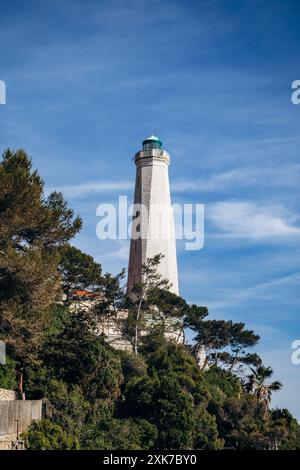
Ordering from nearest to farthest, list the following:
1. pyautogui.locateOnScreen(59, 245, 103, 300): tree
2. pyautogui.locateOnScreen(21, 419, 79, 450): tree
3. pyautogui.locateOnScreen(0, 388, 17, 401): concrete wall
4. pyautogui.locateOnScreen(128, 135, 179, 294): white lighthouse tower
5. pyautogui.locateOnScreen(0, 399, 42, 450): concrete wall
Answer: pyautogui.locateOnScreen(0, 399, 42, 450): concrete wall, pyautogui.locateOnScreen(21, 419, 79, 450): tree, pyautogui.locateOnScreen(0, 388, 17, 401): concrete wall, pyautogui.locateOnScreen(59, 245, 103, 300): tree, pyautogui.locateOnScreen(128, 135, 179, 294): white lighthouse tower

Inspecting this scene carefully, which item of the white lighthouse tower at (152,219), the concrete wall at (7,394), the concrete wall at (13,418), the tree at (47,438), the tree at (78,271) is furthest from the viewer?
the white lighthouse tower at (152,219)

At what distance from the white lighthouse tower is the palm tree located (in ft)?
31.6

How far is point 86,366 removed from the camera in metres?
35.2

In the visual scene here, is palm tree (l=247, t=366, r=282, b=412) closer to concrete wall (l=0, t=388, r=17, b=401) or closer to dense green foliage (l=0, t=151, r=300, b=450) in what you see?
dense green foliage (l=0, t=151, r=300, b=450)

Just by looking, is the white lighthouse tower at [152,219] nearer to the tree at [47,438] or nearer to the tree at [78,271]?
the tree at [78,271]

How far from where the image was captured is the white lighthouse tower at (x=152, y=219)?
58125 mm

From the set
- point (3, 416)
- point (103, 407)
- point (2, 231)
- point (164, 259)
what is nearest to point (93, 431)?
point (103, 407)

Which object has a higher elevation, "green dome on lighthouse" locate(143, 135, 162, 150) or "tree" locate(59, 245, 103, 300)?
"green dome on lighthouse" locate(143, 135, 162, 150)

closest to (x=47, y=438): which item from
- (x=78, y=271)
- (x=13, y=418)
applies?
(x=13, y=418)

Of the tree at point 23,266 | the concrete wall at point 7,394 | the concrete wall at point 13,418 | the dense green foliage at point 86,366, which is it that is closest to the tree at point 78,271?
the dense green foliage at point 86,366

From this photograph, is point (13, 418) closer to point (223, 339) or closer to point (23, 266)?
point (23, 266)

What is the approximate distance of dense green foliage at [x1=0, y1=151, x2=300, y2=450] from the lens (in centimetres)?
3194

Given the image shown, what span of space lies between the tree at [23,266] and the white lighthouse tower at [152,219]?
23957 millimetres

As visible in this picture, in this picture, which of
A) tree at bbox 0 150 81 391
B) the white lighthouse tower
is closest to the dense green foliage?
tree at bbox 0 150 81 391
